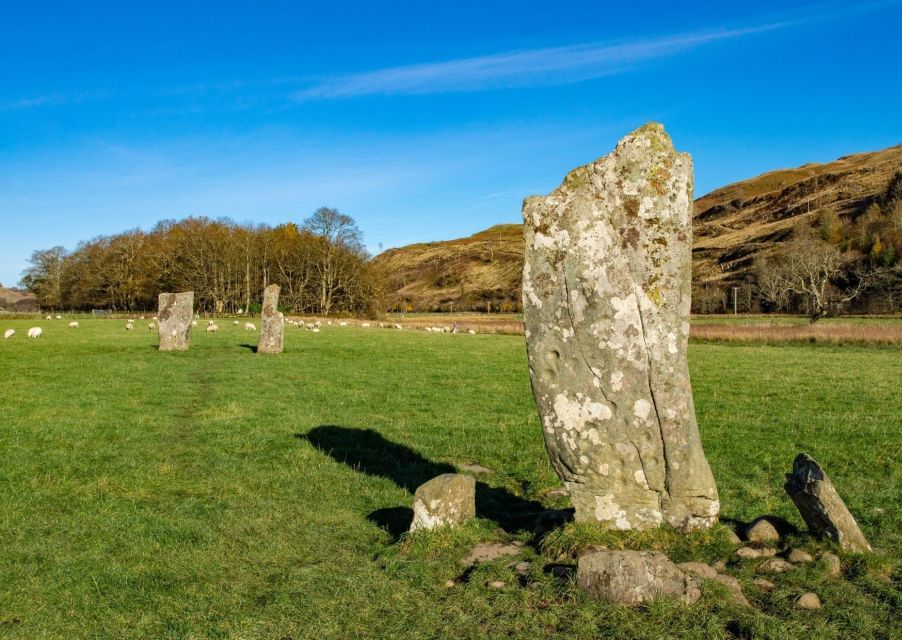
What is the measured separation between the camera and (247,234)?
82812mm

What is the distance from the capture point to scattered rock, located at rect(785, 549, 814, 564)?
6.08 metres

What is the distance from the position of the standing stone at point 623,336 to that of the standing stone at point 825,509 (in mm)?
884

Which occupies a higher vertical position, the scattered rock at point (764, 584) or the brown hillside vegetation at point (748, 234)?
the brown hillside vegetation at point (748, 234)

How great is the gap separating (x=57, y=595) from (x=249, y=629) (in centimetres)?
213

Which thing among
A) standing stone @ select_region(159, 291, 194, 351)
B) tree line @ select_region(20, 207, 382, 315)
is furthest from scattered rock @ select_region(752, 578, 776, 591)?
tree line @ select_region(20, 207, 382, 315)

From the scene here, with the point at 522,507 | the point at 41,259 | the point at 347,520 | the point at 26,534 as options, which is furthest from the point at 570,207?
the point at 41,259

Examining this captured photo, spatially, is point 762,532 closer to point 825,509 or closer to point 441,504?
point 825,509

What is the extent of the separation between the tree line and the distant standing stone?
7246cm

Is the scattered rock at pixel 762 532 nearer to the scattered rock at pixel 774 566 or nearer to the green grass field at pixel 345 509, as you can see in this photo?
the green grass field at pixel 345 509

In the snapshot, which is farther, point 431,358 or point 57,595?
point 431,358

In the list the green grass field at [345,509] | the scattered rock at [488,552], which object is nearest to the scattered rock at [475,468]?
the green grass field at [345,509]

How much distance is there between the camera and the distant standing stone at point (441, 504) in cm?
720

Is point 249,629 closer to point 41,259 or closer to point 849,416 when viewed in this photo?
point 849,416

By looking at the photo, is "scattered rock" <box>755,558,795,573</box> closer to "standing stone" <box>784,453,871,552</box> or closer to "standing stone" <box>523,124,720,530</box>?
"standing stone" <box>784,453,871,552</box>
